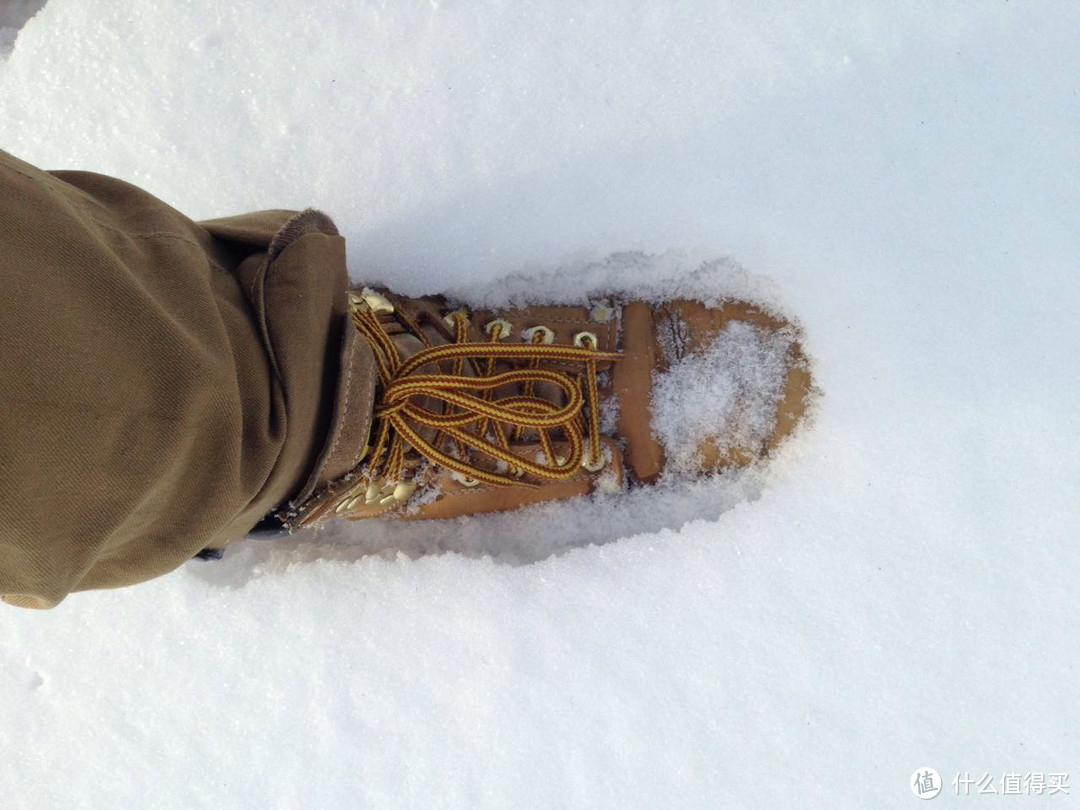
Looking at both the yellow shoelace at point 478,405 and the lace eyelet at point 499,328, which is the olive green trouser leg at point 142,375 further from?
the lace eyelet at point 499,328

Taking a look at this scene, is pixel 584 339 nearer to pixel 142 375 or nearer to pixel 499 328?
pixel 499 328

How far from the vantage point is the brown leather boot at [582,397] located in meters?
0.77

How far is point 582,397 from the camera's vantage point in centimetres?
81

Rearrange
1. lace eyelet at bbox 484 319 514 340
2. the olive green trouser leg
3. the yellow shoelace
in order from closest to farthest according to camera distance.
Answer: the olive green trouser leg
the yellow shoelace
lace eyelet at bbox 484 319 514 340

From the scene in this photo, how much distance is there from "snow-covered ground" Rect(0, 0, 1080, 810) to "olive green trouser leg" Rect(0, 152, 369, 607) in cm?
32

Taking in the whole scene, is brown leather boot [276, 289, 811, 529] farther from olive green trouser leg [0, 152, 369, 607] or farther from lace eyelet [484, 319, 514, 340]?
olive green trouser leg [0, 152, 369, 607]

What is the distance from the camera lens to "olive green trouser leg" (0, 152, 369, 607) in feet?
1.32

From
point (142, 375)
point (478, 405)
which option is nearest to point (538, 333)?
point (478, 405)

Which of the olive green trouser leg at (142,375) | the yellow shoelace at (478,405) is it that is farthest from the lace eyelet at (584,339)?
the olive green trouser leg at (142,375)

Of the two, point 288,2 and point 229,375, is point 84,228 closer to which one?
point 229,375

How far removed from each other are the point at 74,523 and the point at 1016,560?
92 centimetres

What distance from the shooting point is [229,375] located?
0.51 meters

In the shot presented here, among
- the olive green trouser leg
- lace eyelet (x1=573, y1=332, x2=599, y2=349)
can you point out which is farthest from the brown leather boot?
the olive green trouser leg

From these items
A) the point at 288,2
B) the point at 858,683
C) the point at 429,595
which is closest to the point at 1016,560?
the point at 858,683
